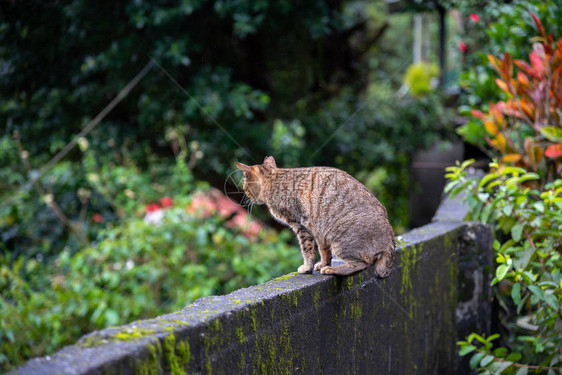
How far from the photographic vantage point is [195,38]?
5.90 metres

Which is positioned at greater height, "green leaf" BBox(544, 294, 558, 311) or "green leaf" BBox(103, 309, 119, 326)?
"green leaf" BBox(544, 294, 558, 311)

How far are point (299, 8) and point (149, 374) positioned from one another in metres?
4.96

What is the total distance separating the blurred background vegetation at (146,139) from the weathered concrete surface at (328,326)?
1.38 meters

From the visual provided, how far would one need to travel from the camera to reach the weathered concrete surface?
1.66m

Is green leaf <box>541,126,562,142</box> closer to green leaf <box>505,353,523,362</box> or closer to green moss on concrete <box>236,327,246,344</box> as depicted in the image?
green leaf <box>505,353,523,362</box>

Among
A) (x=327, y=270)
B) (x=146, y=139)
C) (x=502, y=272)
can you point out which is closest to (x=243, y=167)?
(x=327, y=270)

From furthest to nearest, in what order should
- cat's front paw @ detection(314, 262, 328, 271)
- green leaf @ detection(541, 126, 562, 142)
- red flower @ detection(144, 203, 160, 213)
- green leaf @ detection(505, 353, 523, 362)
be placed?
1. red flower @ detection(144, 203, 160, 213)
2. green leaf @ detection(541, 126, 562, 142)
3. green leaf @ detection(505, 353, 523, 362)
4. cat's front paw @ detection(314, 262, 328, 271)

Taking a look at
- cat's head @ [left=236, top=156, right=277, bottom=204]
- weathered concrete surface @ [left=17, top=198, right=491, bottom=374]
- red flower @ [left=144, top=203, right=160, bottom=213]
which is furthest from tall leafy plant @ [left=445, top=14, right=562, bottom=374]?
red flower @ [left=144, top=203, right=160, bottom=213]

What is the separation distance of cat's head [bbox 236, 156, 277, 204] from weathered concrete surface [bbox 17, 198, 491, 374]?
14.6 inches

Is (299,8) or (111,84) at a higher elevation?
(299,8)

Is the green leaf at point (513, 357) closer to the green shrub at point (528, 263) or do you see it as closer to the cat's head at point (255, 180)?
the green shrub at point (528, 263)

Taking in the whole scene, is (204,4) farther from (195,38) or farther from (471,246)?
(471,246)

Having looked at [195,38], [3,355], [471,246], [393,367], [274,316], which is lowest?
[3,355]

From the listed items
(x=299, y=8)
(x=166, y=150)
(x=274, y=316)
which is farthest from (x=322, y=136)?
(x=274, y=316)
